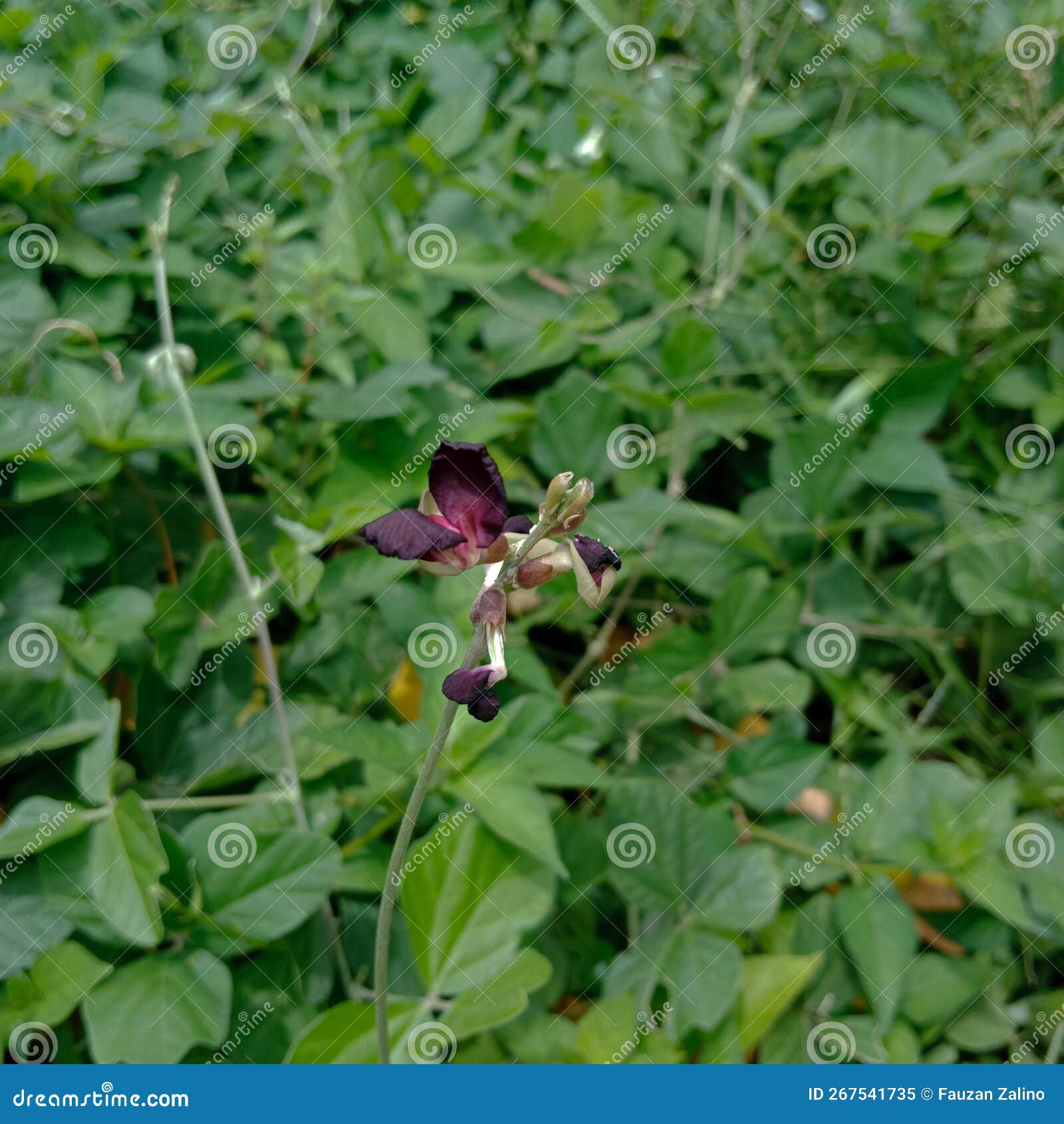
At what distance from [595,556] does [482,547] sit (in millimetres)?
117

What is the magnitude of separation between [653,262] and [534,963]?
164 cm

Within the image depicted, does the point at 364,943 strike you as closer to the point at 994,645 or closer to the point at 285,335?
the point at 285,335

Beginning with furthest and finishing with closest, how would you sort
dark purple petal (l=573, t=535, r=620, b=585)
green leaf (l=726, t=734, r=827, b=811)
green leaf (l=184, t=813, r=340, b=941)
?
green leaf (l=726, t=734, r=827, b=811) < green leaf (l=184, t=813, r=340, b=941) < dark purple petal (l=573, t=535, r=620, b=585)

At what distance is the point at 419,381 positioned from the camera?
194 cm

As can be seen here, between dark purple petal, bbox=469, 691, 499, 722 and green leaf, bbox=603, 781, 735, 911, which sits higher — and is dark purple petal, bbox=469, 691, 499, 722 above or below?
above

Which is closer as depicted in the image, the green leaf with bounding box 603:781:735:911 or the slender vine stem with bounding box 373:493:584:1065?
the slender vine stem with bounding box 373:493:584:1065

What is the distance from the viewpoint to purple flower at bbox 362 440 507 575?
955 mm

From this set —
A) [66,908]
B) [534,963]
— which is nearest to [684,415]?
[534,963]

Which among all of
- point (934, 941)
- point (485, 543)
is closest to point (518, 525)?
point (485, 543)

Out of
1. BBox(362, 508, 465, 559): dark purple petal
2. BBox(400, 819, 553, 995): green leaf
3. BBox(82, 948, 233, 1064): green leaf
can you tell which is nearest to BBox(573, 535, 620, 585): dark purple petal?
BBox(362, 508, 465, 559): dark purple petal

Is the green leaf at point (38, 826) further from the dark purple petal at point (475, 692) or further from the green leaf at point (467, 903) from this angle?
the dark purple petal at point (475, 692)

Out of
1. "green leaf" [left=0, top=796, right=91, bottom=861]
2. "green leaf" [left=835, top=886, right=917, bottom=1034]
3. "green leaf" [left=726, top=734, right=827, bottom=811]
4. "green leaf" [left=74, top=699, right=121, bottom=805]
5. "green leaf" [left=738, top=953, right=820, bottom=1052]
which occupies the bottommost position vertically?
"green leaf" [left=0, top=796, right=91, bottom=861]

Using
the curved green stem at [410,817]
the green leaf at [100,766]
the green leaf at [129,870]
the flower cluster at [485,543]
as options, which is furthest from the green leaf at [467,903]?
the flower cluster at [485,543]

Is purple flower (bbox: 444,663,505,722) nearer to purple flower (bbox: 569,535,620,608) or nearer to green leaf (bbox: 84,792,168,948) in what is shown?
purple flower (bbox: 569,535,620,608)
